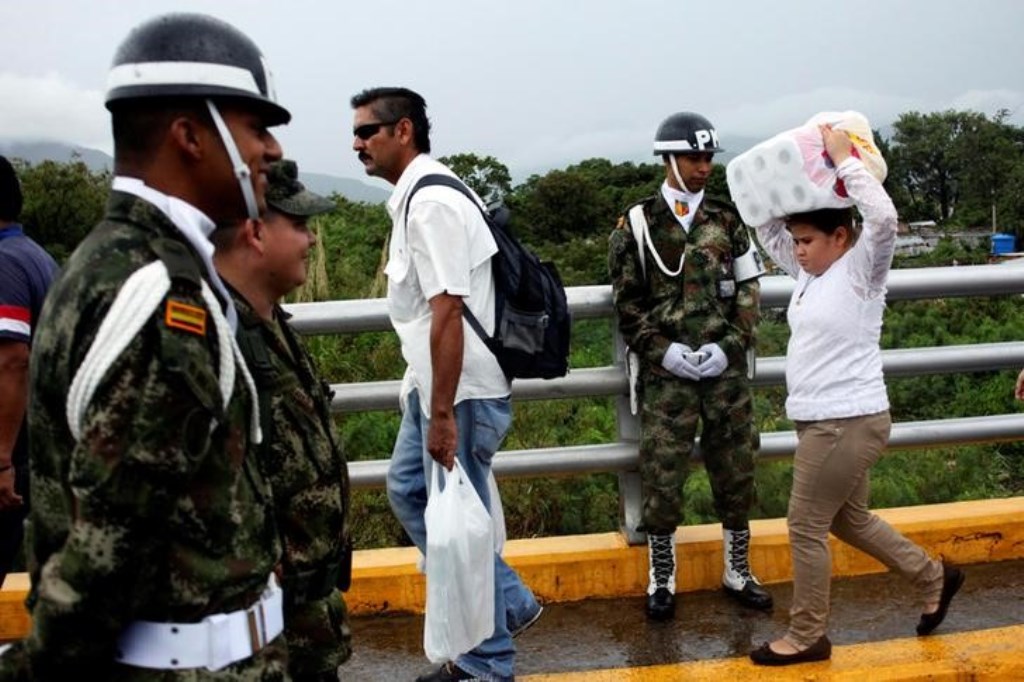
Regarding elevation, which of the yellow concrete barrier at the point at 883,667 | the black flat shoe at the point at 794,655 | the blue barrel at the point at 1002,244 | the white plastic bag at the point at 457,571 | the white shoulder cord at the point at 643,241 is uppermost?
the white shoulder cord at the point at 643,241

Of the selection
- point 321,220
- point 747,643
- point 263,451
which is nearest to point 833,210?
point 747,643

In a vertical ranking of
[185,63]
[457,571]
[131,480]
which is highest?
[185,63]

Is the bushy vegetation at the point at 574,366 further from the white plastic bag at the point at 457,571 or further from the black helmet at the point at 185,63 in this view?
the black helmet at the point at 185,63

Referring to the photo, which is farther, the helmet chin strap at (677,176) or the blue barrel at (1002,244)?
A: the blue barrel at (1002,244)

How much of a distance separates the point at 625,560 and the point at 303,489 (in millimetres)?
2306

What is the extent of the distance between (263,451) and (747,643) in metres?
2.33

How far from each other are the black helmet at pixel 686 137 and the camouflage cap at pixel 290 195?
78.1 inches

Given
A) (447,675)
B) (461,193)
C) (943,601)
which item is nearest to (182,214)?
(461,193)

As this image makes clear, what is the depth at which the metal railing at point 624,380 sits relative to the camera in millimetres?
4223

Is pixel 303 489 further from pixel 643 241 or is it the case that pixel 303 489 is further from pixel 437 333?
pixel 643 241

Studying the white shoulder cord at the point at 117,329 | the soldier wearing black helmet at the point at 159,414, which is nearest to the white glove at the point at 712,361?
the soldier wearing black helmet at the point at 159,414

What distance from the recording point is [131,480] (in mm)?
1618

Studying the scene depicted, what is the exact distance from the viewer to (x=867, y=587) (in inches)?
177

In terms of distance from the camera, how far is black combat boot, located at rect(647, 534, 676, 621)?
4293 mm
